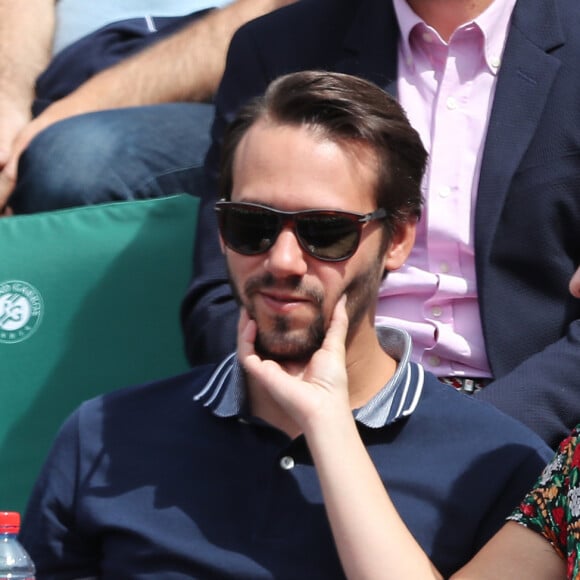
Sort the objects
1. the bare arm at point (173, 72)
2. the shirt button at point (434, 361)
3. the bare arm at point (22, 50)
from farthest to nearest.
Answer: the bare arm at point (22, 50), the bare arm at point (173, 72), the shirt button at point (434, 361)

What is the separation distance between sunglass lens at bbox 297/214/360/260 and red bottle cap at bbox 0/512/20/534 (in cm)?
64

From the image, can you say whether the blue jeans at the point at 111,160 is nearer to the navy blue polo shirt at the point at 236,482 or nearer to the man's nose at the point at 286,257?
the navy blue polo shirt at the point at 236,482

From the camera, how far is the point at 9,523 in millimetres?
2254

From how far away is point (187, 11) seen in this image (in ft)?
13.9

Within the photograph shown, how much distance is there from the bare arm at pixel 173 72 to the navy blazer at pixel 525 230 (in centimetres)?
91

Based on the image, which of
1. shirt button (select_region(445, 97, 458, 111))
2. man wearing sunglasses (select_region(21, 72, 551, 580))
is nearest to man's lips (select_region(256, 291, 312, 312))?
man wearing sunglasses (select_region(21, 72, 551, 580))

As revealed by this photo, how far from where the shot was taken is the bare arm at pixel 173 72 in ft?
13.1

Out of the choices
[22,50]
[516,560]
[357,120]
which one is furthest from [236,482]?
[22,50]

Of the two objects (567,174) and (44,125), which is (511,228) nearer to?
(567,174)

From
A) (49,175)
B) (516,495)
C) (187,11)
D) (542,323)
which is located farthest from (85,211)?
(516,495)

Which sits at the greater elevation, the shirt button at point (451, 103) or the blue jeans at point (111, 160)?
the shirt button at point (451, 103)

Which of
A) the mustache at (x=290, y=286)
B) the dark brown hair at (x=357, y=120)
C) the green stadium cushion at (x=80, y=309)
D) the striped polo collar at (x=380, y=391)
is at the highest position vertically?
the dark brown hair at (x=357, y=120)

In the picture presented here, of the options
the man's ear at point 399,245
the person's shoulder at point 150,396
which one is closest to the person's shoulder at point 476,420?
the man's ear at point 399,245

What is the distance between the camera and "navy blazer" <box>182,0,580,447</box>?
2812 mm
